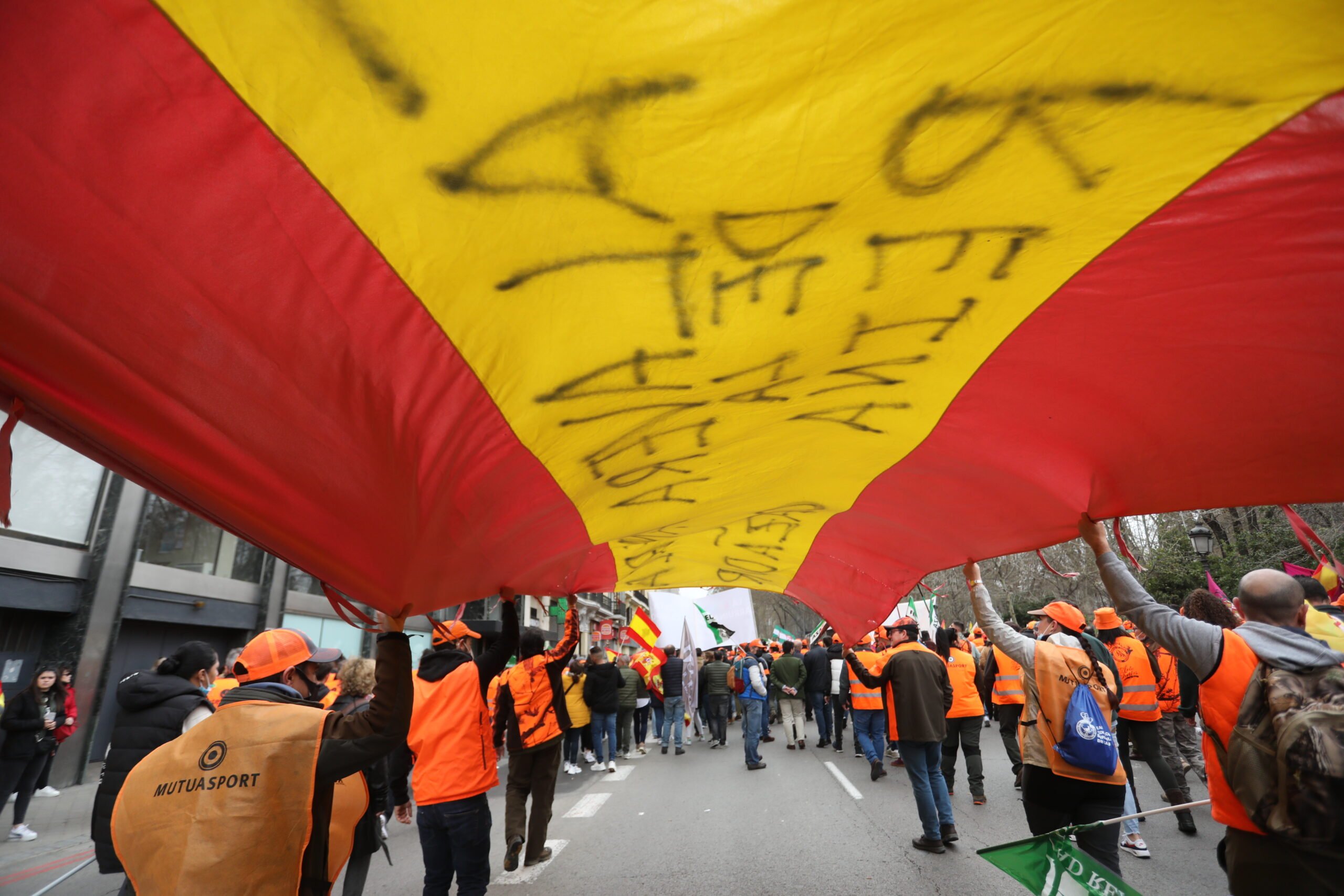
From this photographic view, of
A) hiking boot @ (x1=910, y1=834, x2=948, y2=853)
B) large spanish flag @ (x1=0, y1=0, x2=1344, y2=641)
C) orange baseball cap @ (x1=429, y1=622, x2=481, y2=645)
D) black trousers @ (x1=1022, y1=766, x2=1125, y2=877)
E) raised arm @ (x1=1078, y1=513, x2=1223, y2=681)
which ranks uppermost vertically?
large spanish flag @ (x1=0, y1=0, x2=1344, y2=641)

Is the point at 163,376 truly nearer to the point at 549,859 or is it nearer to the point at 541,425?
the point at 541,425

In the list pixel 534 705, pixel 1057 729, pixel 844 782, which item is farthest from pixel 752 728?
pixel 1057 729

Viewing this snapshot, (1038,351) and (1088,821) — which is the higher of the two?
(1038,351)

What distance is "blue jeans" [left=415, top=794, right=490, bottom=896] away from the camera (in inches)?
186

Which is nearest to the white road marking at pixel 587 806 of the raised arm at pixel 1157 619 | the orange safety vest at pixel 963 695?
the orange safety vest at pixel 963 695

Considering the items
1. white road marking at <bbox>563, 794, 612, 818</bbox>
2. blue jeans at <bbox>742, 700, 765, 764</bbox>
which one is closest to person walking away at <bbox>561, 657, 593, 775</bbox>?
white road marking at <bbox>563, 794, 612, 818</bbox>

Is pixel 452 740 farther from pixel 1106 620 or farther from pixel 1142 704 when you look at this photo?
pixel 1142 704

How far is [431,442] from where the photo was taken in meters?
2.48

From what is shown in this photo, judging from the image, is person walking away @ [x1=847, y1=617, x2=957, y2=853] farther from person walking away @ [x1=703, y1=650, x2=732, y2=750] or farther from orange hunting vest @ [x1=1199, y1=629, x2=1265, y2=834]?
person walking away @ [x1=703, y1=650, x2=732, y2=750]

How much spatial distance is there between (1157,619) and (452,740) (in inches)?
174

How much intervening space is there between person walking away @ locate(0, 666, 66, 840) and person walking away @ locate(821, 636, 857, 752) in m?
11.8

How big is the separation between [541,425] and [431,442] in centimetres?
→ 47

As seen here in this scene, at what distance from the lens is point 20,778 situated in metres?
8.18

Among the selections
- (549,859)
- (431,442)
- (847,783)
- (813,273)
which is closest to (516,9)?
(813,273)
